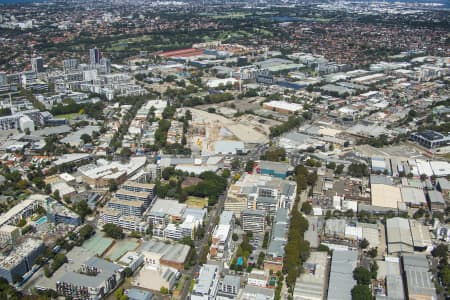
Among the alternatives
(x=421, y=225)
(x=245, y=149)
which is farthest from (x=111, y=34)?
(x=421, y=225)

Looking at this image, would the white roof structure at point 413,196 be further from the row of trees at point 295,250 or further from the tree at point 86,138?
the tree at point 86,138

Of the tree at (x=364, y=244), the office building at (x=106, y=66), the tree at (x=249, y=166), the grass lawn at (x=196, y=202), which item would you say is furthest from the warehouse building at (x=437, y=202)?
the office building at (x=106, y=66)

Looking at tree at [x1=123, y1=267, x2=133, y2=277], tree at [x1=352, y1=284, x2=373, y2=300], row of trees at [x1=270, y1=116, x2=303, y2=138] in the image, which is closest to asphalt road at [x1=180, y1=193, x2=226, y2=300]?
tree at [x1=123, y1=267, x2=133, y2=277]

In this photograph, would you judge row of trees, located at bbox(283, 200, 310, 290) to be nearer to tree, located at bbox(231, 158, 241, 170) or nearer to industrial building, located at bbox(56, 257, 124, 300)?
industrial building, located at bbox(56, 257, 124, 300)

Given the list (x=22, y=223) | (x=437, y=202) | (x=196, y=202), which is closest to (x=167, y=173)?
(x=196, y=202)

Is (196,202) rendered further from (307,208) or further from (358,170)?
(358,170)

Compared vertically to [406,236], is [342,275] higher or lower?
lower

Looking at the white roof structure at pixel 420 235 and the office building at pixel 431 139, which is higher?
the office building at pixel 431 139

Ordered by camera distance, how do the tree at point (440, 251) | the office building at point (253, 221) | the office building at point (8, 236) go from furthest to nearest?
the office building at point (253, 221), the office building at point (8, 236), the tree at point (440, 251)
